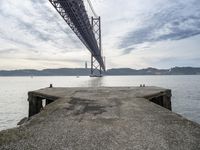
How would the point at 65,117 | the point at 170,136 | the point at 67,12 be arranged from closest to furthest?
1. the point at 170,136
2. the point at 65,117
3. the point at 67,12

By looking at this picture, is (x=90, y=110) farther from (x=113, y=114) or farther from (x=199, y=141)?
(x=199, y=141)

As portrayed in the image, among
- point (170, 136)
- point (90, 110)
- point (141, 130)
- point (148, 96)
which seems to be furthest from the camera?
point (148, 96)

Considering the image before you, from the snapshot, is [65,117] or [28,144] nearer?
[28,144]

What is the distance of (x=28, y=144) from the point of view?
524 cm

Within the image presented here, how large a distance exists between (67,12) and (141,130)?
31.4m

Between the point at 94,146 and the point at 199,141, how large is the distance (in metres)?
2.51

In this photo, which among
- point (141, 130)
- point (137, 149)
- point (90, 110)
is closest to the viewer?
point (137, 149)

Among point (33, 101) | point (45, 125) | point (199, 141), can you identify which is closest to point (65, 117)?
point (45, 125)

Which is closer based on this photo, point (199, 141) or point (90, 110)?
point (199, 141)

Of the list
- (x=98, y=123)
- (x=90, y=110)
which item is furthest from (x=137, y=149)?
(x=90, y=110)

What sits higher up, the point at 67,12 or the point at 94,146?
the point at 67,12

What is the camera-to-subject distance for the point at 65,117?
25.4 ft

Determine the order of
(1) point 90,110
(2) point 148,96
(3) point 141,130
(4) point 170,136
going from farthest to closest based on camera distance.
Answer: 1. (2) point 148,96
2. (1) point 90,110
3. (3) point 141,130
4. (4) point 170,136

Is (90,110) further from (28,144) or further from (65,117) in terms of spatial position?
(28,144)
